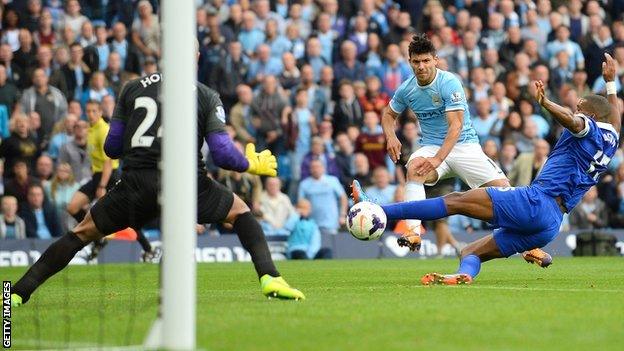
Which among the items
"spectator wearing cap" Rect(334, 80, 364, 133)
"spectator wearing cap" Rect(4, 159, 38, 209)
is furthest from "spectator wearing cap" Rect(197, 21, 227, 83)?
"spectator wearing cap" Rect(4, 159, 38, 209)

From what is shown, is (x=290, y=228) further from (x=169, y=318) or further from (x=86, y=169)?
(x=169, y=318)

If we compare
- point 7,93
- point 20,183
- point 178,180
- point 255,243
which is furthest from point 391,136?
point 7,93

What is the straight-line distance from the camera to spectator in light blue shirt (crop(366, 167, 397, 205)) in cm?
2383

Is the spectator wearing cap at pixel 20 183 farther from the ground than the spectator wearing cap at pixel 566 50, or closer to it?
closer to it

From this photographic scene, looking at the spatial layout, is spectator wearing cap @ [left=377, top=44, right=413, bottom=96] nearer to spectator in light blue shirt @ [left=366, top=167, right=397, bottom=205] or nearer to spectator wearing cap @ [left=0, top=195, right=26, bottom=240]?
spectator in light blue shirt @ [left=366, top=167, right=397, bottom=205]

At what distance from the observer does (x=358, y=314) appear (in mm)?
9992

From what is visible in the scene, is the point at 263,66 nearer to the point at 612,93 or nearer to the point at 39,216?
the point at 39,216

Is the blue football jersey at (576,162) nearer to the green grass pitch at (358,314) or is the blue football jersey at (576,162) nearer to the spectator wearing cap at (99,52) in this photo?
the green grass pitch at (358,314)

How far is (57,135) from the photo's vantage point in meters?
23.0

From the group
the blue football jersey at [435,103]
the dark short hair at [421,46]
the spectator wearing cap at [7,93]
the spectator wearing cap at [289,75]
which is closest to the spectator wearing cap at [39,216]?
the spectator wearing cap at [7,93]

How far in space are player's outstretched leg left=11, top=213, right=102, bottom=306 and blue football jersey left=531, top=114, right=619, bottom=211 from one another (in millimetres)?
4452

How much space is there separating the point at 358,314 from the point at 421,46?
545cm

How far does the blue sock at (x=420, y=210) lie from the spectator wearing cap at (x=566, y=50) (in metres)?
14.7

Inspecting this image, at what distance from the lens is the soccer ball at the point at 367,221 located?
520 inches
